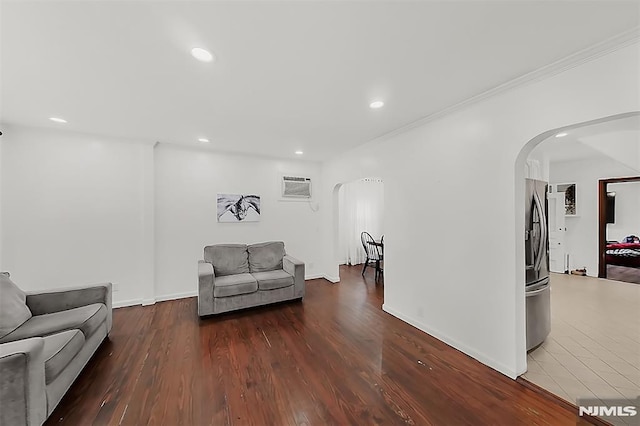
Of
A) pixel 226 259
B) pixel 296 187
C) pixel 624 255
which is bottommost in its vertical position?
pixel 624 255

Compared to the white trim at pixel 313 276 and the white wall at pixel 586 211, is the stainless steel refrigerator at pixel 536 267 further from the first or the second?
the white wall at pixel 586 211

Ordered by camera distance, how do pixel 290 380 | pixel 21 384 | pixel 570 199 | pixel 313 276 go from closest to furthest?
pixel 21 384, pixel 290 380, pixel 313 276, pixel 570 199

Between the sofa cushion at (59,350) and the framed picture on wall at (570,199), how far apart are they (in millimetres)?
8725

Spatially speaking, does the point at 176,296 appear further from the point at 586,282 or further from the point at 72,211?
the point at 586,282

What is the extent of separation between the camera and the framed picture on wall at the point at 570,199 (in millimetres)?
→ 5734

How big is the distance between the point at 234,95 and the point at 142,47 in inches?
32.0

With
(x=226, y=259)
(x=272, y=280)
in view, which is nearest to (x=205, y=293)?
(x=226, y=259)

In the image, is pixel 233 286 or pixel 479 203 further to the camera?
pixel 233 286

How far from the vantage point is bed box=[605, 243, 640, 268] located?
240 inches

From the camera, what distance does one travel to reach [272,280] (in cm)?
379

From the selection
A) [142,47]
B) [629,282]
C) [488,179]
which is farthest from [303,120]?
[629,282]

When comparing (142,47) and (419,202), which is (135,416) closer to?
(142,47)

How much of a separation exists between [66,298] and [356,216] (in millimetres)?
5809

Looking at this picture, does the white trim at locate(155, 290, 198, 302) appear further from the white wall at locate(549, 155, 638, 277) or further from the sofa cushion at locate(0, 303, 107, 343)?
the white wall at locate(549, 155, 638, 277)
